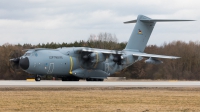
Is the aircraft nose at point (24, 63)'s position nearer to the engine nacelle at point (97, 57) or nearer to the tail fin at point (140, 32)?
the engine nacelle at point (97, 57)

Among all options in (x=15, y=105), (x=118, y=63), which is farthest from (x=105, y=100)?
(x=118, y=63)

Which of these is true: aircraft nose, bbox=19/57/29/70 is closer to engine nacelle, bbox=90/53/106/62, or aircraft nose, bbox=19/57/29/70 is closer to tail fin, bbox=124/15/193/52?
engine nacelle, bbox=90/53/106/62

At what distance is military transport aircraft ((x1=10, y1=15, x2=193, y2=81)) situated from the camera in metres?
47.4

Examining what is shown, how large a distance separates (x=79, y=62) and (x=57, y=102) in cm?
2841

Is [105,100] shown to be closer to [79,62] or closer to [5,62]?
[79,62]

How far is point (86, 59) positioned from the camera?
167ft

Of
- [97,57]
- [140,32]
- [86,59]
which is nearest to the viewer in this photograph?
[97,57]

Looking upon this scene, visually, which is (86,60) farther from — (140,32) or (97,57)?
(140,32)

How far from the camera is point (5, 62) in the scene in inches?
2554

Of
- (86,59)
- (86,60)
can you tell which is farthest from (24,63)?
(86,60)

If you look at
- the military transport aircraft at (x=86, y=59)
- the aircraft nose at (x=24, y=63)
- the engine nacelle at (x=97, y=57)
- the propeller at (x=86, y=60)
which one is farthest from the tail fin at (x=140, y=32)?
the aircraft nose at (x=24, y=63)

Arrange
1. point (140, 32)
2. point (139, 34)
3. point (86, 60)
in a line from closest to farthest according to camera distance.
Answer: point (86, 60), point (140, 32), point (139, 34)

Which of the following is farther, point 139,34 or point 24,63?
point 139,34

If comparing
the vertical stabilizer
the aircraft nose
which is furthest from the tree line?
the aircraft nose
